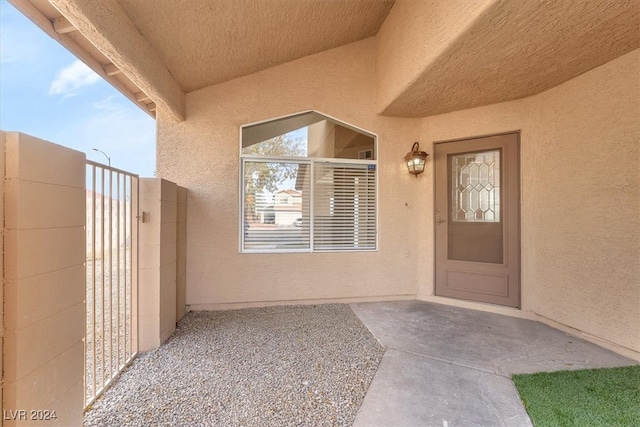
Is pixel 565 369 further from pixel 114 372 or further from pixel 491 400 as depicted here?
pixel 114 372

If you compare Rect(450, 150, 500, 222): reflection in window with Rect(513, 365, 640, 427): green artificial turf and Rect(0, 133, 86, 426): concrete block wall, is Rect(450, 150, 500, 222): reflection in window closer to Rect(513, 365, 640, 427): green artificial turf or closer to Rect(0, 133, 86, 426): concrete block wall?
Rect(513, 365, 640, 427): green artificial turf

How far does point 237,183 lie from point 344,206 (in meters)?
1.77

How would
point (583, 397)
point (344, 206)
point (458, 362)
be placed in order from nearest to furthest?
point (583, 397), point (458, 362), point (344, 206)

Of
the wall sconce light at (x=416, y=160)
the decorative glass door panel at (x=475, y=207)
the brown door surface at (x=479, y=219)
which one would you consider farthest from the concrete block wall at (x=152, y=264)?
the decorative glass door panel at (x=475, y=207)

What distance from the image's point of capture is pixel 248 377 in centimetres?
244

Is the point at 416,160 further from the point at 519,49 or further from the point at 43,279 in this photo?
the point at 43,279

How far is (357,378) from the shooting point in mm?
2436

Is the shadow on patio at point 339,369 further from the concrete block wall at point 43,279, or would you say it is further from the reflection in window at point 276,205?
the reflection in window at point 276,205

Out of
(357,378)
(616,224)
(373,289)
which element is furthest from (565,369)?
(373,289)

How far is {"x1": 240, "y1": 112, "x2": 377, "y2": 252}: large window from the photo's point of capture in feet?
14.2

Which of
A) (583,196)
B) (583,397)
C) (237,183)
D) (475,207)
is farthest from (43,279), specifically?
Result: (583,196)

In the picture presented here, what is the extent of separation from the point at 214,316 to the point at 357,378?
2.34 m

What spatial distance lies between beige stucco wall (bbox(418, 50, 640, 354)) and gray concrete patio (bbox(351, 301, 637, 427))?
1.46 ft

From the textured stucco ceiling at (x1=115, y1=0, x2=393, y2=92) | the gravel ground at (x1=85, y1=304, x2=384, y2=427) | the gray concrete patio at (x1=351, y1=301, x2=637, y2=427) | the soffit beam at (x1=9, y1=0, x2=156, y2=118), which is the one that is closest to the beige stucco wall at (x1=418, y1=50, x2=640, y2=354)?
the gray concrete patio at (x1=351, y1=301, x2=637, y2=427)
